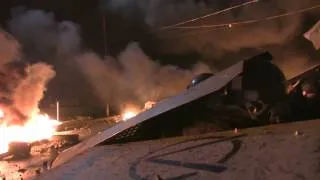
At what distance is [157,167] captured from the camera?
10.6ft

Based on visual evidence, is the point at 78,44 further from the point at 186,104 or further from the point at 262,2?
the point at 186,104

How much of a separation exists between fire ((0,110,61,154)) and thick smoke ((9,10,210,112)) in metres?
6.34

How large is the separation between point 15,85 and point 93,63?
690 cm

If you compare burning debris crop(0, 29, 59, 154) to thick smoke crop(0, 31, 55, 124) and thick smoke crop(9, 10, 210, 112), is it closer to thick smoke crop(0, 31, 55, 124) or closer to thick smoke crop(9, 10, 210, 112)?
thick smoke crop(0, 31, 55, 124)

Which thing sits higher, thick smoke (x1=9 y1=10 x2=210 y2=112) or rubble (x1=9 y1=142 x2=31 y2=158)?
thick smoke (x1=9 y1=10 x2=210 y2=112)

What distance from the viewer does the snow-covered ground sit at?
2.68 metres

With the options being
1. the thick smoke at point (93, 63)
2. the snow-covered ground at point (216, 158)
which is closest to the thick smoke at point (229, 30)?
the thick smoke at point (93, 63)

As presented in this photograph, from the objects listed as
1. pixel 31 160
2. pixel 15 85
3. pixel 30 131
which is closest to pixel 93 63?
pixel 15 85

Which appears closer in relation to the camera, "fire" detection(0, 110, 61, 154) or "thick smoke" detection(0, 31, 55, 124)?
"fire" detection(0, 110, 61, 154)

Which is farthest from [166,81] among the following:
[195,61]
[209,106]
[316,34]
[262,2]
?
[209,106]

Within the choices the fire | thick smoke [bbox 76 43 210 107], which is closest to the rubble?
the fire

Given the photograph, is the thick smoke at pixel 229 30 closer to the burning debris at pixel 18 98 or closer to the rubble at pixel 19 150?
the burning debris at pixel 18 98

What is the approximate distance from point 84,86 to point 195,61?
6599 mm

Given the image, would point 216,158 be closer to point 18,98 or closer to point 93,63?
point 18,98
